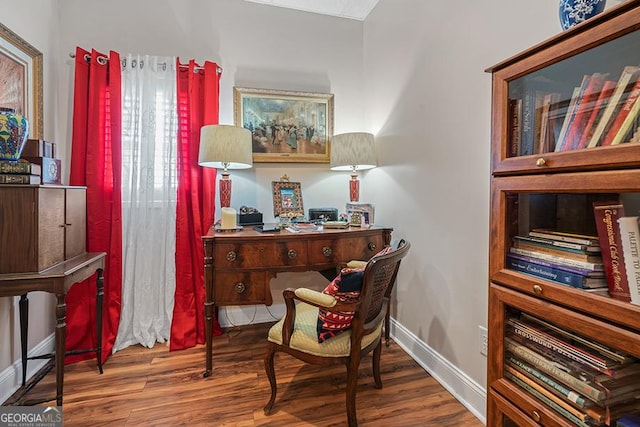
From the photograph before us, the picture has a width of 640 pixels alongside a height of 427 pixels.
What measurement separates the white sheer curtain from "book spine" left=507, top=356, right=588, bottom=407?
227cm

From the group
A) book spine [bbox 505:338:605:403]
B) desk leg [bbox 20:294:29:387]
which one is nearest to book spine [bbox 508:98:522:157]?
book spine [bbox 505:338:605:403]

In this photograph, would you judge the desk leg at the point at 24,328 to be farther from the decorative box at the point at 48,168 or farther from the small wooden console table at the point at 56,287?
the decorative box at the point at 48,168

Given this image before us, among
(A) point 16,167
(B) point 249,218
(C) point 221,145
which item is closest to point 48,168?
(A) point 16,167

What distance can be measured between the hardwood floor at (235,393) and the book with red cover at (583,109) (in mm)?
1450

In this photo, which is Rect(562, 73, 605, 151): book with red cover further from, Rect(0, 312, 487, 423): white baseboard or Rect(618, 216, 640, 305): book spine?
Rect(0, 312, 487, 423): white baseboard

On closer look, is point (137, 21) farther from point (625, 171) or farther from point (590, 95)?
point (625, 171)

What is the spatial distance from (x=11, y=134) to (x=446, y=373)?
8.73 ft

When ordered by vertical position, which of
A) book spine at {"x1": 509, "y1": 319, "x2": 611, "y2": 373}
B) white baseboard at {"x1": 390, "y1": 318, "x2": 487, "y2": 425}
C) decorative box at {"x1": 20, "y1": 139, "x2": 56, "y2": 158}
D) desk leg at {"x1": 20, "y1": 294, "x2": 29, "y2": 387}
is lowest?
white baseboard at {"x1": 390, "y1": 318, "x2": 487, "y2": 425}

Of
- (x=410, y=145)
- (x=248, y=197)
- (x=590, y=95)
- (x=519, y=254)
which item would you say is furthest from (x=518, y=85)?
(x=248, y=197)

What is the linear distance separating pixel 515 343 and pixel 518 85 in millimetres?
924

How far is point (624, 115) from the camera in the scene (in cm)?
83

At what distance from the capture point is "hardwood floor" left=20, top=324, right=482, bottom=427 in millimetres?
1605

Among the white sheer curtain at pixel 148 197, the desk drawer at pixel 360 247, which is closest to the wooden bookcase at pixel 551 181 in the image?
the desk drawer at pixel 360 247

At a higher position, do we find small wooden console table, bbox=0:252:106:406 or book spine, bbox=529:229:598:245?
book spine, bbox=529:229:598:245
